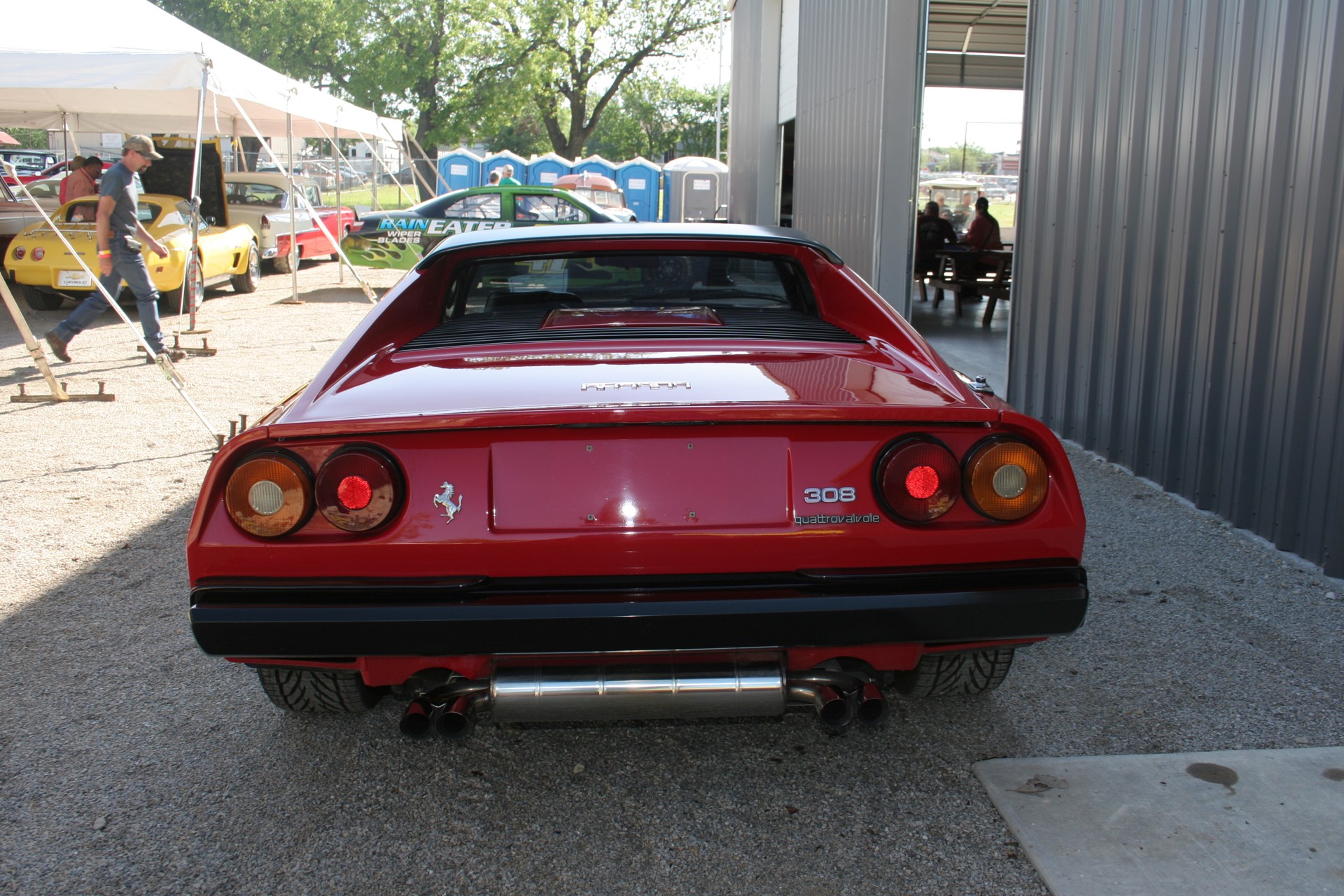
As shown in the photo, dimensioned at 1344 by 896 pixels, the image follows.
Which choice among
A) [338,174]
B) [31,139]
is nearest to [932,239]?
[338,174]

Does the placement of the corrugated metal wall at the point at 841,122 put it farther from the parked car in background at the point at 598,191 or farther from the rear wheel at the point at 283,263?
the rear wheel at the point at 283,263

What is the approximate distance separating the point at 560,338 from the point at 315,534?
97 cm

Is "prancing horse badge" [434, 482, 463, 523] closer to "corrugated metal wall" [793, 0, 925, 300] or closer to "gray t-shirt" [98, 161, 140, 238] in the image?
"corrugated metal wall" [793, 0, 925, 300]

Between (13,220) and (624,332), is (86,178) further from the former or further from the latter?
(624,332)

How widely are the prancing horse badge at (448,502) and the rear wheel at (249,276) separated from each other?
1333 cm

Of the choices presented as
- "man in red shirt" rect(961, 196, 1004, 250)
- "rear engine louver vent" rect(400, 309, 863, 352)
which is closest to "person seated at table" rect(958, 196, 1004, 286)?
"man in red shirt" rect(961, 196, 1004, 250)

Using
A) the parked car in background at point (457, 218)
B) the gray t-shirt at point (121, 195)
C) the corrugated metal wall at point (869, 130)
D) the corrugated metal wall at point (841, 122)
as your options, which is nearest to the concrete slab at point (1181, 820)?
the corrugated metal wall at point (869, 130)

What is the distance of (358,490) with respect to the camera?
2.25 m

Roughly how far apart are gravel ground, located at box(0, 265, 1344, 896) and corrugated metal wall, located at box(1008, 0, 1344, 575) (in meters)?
0.61

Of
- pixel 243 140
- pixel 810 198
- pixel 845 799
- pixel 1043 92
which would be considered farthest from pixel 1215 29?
pixel 243 140

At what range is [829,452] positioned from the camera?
227 cm

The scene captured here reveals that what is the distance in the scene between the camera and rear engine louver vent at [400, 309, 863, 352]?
2.96 meters

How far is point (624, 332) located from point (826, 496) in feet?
3.29

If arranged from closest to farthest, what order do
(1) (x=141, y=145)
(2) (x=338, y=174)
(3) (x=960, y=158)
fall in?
(1) (x=141, y=145) < (2) (x=338, y=174) < (3) (x=960, y=158)
